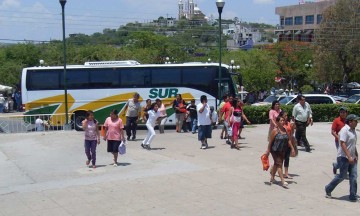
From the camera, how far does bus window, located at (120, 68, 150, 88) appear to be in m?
25.6

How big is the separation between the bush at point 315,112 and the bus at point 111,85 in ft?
4.83

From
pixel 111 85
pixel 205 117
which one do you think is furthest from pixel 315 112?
pixel 205 117

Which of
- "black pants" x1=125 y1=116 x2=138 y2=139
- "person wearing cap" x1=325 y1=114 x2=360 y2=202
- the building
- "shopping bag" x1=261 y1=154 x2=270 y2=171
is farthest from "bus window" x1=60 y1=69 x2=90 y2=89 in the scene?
the building

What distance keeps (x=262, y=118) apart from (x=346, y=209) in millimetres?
15573

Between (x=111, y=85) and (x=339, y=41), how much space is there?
25.7 m

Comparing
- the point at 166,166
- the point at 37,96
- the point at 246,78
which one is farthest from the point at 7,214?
the point at 246,78

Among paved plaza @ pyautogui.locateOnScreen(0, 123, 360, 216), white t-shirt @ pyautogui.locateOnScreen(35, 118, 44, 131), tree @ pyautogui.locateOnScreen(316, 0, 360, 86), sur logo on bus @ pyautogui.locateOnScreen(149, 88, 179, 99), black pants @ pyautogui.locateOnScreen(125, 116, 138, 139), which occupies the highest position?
tree @ pyautogui.locateOnScreen(316, 0, 360, 86)

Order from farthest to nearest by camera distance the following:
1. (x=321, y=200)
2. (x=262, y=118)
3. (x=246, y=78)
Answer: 1. (x=246, y=78)
2. (x=262, y=118)
3. (x=321, y=200)

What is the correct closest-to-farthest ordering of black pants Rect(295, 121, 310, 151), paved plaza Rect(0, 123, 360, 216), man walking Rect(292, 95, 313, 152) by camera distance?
paved plaza Rect(0, 123, 360, 216)
man walking Rect(292, 95, 313, 152)
black pants Rect(295, 121, 310, 151)

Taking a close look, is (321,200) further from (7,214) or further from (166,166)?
(7,214)

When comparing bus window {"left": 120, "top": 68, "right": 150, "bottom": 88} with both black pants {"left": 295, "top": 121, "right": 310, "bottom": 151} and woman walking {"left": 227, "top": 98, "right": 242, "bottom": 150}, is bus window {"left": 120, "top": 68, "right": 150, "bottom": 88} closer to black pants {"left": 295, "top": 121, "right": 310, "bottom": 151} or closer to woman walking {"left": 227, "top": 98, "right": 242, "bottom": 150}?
woman walking {"left": 227, "top": 98, "right": 242, "bottom": 150}

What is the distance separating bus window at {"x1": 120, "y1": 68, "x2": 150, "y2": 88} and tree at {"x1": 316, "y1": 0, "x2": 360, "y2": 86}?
2385 cm

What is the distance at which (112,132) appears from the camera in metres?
13.4

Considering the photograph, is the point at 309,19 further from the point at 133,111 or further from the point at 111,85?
the point at 133,111
